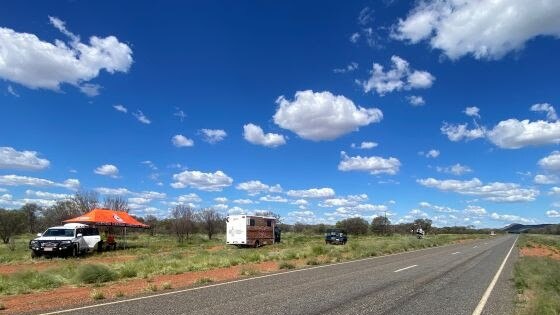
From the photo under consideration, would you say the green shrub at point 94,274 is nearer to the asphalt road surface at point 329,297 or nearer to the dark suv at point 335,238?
the asphalt road surface at point 329,297

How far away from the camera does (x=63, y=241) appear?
29672mm

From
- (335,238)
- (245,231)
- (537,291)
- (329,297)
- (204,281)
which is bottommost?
(537,291)

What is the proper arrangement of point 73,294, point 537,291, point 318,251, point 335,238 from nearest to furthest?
point 73,294 → point 537,291 → point 318,251 → point 335,238

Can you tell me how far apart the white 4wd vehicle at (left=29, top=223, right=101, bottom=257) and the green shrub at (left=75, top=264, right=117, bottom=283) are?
44.1 ft

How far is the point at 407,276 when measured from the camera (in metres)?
18.3

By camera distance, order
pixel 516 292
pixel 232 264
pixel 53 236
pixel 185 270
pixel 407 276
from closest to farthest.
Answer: pixel 516 292 < pixel 407 276 < pixel 185 270 < pixel 232 264 < pixel 53 236

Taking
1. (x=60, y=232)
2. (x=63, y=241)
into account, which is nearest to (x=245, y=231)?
(x=60, y=232)

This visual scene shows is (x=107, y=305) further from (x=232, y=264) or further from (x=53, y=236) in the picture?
(x=53, y=236)

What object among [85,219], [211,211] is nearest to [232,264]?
[85,219]

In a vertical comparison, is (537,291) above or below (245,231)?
below

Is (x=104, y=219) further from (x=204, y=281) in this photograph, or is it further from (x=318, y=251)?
(x=204, y=281)

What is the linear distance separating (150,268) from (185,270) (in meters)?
1.49

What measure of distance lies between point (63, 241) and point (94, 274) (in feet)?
46.4

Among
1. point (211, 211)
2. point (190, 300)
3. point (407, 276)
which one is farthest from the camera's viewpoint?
point (211, 211)
